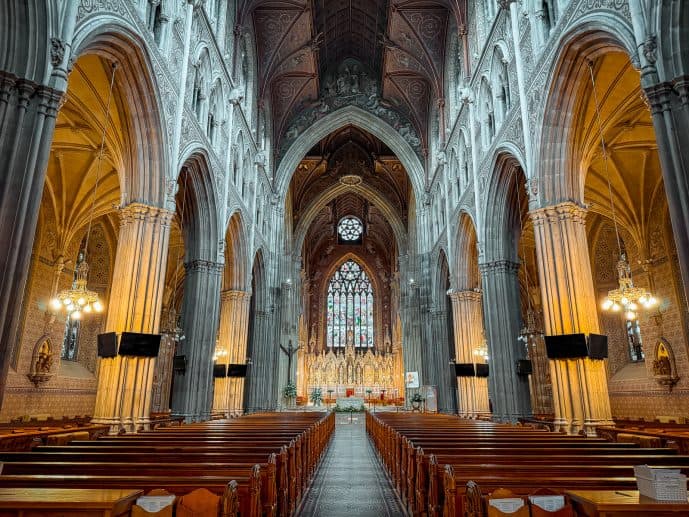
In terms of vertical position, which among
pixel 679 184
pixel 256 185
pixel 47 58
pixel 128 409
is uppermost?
pixel 256 185

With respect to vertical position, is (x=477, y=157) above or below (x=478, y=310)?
above

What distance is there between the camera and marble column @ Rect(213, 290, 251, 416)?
19.1 meters

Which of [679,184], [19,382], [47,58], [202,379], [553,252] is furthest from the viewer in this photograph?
[19,382]

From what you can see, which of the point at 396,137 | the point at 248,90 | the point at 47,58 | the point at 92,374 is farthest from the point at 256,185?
the point at 47,58

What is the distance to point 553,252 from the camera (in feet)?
37.0

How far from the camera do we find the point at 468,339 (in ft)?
65.7

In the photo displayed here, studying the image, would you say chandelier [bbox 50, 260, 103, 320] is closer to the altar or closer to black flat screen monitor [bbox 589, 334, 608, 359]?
black flat screen monitor [bbox 589, 334, 608, 359]

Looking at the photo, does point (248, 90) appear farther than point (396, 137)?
No

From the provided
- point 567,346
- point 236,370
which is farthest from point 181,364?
point 567,346

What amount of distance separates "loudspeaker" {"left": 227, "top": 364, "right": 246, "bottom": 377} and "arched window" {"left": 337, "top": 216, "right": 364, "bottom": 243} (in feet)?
91.6

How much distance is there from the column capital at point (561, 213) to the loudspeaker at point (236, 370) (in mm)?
13096

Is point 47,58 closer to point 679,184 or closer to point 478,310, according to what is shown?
point 679,184

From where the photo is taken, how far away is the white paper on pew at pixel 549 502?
3.28m

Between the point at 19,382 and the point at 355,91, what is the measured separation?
2219 centimetres
